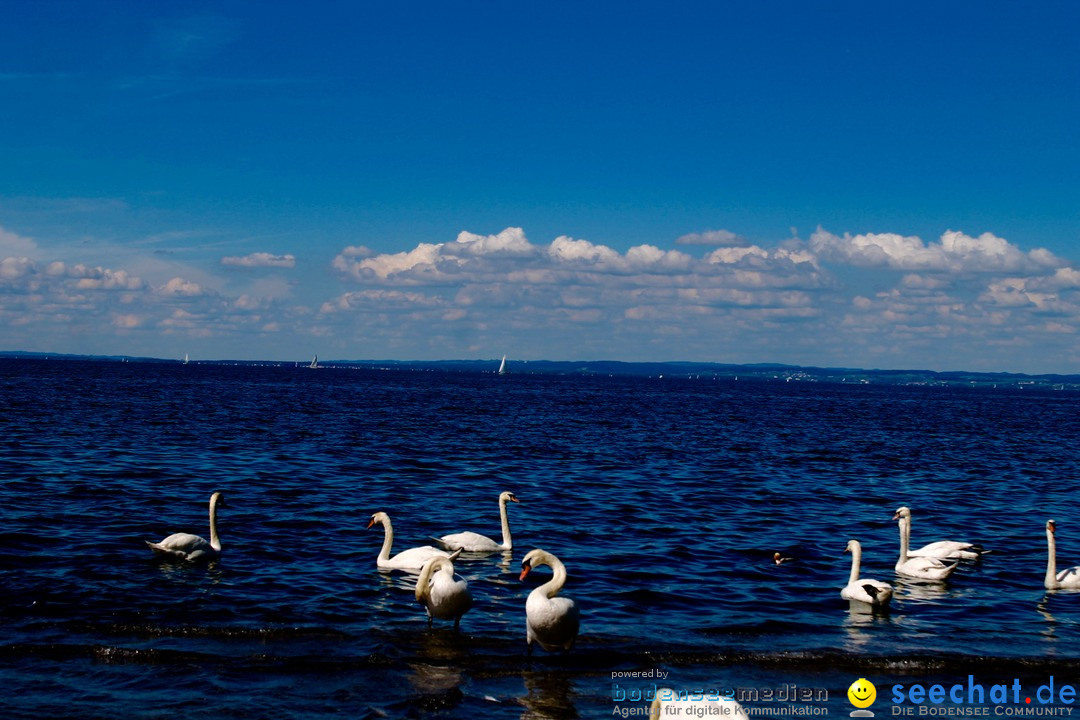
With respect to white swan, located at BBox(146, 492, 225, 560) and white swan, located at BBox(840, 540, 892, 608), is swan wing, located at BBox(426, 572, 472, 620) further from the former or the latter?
white swan, located at BBox(840, 540, 892, 608)

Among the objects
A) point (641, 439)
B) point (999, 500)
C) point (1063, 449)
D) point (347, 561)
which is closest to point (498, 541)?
point (347, 561)

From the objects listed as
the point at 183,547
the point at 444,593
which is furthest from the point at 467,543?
the point at 444,593

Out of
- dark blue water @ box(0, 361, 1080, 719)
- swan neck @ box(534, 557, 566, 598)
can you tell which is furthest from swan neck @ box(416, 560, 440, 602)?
swan neck @ box(534, 557, 566, 598)

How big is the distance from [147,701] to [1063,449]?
59.7 metres

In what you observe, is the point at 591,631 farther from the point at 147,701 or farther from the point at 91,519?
the point at 91,519

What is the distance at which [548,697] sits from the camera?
11828mm

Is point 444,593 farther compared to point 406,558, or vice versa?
point 406,558

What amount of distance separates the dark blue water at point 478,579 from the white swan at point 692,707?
182 centimetres

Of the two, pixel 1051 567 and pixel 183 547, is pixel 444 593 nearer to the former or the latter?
pixel 183 547

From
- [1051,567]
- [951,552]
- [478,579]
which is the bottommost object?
[478,579]

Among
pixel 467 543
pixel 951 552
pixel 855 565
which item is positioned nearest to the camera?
pixel 855 565

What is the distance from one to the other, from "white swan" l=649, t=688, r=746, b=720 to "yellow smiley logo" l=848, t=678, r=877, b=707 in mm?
3261

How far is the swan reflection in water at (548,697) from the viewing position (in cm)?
1118

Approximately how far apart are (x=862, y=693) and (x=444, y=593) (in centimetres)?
607
